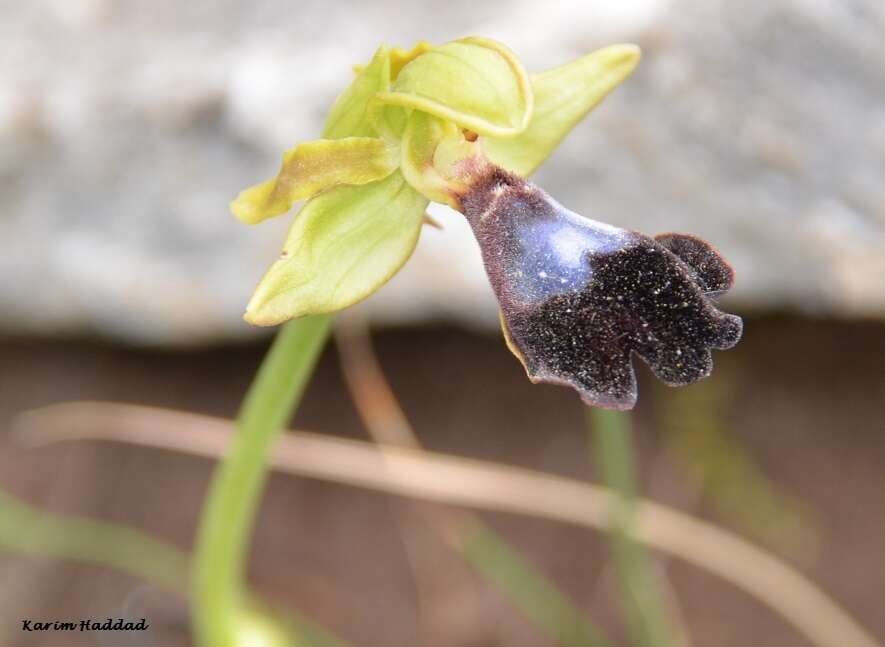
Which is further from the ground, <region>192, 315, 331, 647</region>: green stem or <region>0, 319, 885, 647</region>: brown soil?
<region>192, 315, 331, 647</region>: green stem

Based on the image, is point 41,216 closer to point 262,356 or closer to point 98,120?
point 98,120

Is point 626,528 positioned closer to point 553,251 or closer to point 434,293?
point 434,293

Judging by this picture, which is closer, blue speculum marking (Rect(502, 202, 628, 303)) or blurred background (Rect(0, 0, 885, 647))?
blue speculum marking (Rect(502, 202, 628, 303))

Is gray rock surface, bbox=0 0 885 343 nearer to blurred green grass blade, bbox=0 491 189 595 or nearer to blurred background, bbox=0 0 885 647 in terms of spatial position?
blurred background, bbox=0 0 885 647

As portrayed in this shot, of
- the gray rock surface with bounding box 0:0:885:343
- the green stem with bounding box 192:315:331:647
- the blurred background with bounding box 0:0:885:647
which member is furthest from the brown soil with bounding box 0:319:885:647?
the green stem with bounding box 192:315:331:647

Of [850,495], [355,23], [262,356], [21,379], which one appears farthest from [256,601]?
[850,495]

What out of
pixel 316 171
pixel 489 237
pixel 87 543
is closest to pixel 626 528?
pixel 489 237
